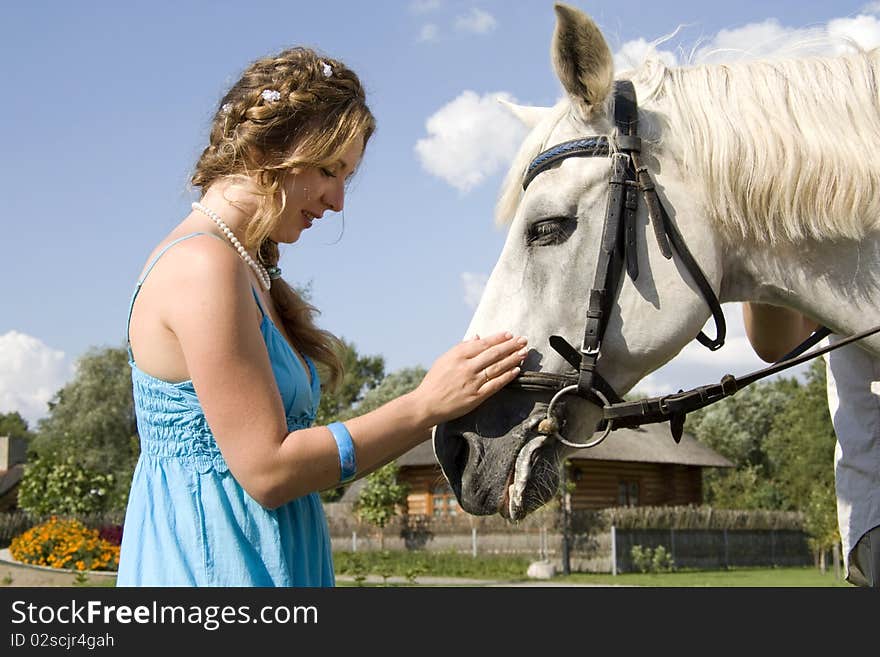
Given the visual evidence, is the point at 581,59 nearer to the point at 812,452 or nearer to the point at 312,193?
the point at 312,193

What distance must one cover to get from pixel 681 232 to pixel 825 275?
1.49ft

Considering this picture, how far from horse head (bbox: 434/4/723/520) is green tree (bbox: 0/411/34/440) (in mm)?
94921

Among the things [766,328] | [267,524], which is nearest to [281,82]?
[267,524]

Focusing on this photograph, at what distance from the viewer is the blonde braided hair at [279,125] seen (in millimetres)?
2396

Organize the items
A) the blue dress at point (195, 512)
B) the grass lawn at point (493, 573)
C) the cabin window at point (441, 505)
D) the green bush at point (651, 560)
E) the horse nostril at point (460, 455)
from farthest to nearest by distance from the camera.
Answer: the cabin window at point (441, 505)
the green bush at point (651, 560)
the grass lawn at point (493, 573)
the horse nostril at point (460, 455)
the blue dress at point (195, 512)

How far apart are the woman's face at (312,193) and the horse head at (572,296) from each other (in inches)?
21.0

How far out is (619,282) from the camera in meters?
2.64

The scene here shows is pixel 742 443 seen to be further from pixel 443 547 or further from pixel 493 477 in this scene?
pixel 493 477

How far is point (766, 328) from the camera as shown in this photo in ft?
11.2

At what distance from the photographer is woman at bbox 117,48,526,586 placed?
215 cm

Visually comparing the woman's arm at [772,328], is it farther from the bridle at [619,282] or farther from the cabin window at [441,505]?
the cabin window at [441,505]

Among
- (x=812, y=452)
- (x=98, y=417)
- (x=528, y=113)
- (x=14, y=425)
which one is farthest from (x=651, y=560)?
(x=14, y=425)

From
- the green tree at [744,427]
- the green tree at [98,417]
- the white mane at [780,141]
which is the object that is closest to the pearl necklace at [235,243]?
the white mane at [780,141]

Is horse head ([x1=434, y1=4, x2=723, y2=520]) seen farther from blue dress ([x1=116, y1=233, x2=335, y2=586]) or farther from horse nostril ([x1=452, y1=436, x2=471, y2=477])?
blue dress ([x1=116, y1=233, x2=335, y2=586])
